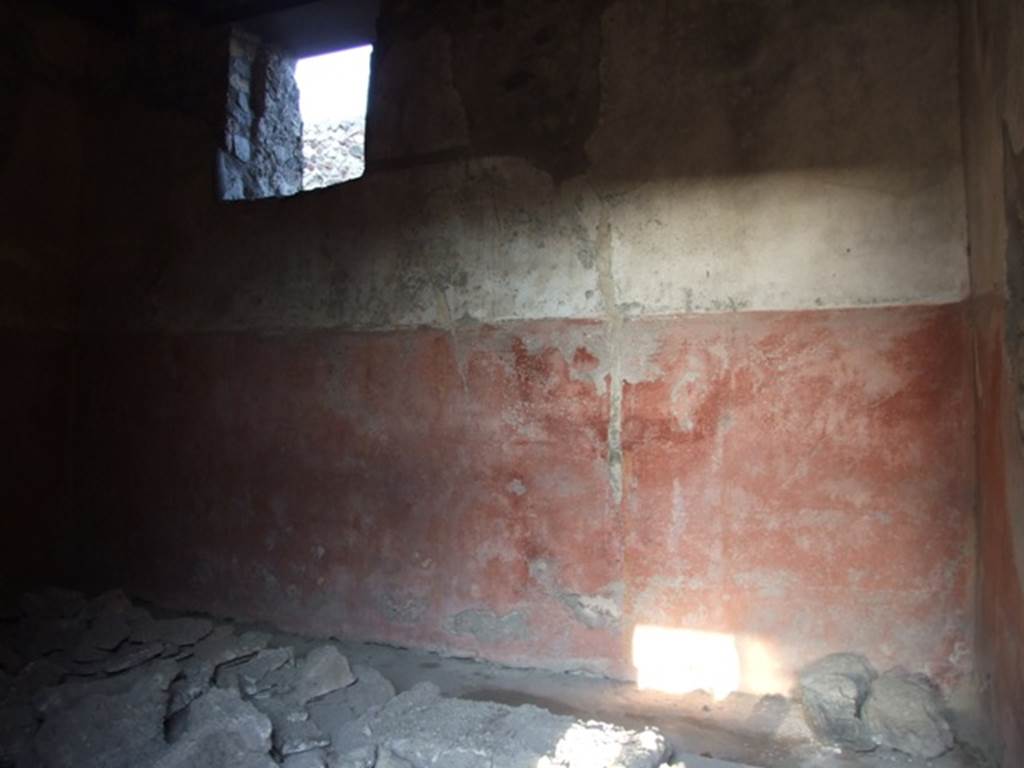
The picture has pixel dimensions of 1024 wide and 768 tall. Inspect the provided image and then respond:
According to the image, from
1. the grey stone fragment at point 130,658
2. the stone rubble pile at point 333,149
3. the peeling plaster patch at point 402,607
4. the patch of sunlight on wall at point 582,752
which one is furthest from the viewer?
the stone rubble pile at point 333,149

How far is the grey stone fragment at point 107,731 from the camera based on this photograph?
7.31ft

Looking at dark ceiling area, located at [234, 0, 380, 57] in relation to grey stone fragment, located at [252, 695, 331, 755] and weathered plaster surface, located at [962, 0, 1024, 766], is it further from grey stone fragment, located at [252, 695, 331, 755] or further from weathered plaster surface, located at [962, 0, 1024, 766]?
grey stone fragment, located at [252, 695, 331, 755]

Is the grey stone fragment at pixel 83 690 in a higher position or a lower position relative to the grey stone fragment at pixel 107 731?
higher

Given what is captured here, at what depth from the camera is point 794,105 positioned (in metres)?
2.82

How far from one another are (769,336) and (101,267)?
3.41 m

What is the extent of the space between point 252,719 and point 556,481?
4.56 feet

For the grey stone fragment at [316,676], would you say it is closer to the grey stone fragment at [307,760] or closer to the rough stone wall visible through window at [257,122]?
the grey stone fragment at [307,760]

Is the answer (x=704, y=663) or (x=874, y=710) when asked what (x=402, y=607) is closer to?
(x=704, y=663)

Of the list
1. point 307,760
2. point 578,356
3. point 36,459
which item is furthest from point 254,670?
point 36,459

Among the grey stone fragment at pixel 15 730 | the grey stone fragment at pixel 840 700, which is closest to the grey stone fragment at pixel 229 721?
the grey stone fragment at pixel 15 730

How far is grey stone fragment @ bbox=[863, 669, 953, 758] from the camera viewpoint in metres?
2.33

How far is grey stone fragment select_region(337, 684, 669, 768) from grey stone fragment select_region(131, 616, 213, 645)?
3.49 feet

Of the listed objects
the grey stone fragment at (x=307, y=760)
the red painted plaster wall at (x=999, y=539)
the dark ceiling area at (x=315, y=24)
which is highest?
the dark ceiling area at (x=315, y=24)

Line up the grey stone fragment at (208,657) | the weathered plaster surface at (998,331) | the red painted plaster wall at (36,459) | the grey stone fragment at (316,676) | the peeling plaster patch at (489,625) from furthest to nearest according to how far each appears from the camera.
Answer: the red painted plaster wall at (36,459), the peeling plaster patch at (489,625), the grey stone fragment at (316,676), the grey stone fragment at (208,657), the weathered plaster surface at (998,331)
